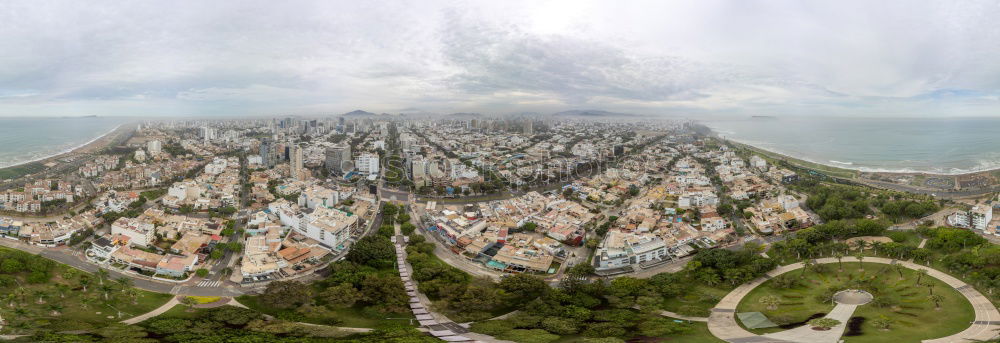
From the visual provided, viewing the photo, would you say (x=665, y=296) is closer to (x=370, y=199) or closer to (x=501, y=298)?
(x=501, y=298)

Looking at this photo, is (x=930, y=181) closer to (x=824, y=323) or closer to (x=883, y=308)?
(x=883, y=308)

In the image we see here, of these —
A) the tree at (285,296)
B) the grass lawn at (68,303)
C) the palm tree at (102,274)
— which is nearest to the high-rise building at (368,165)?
the palm tree at (102,274)

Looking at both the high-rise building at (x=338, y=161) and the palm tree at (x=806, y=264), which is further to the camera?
the high-rise building at (x=338, y=161)

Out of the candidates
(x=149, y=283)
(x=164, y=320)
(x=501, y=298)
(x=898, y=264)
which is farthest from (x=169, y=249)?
(x=898, y=264)


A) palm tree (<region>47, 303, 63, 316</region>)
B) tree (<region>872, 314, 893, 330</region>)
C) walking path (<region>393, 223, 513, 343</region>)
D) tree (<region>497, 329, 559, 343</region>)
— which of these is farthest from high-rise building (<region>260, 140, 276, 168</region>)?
tree (<region>872, 314, 893, 330</region>)

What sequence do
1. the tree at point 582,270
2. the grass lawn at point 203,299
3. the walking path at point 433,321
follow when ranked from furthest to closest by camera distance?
the tree at point 582,270, the grass lawn at point 203,299, the walking path at point 433,321

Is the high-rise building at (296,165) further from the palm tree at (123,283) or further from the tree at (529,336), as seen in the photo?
the tree at (529,336)

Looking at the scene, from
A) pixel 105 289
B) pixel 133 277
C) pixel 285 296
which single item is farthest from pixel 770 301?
pixel 133 277

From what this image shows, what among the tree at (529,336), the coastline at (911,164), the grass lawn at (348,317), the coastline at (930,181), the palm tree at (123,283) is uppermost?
the coastline at (911,164)
